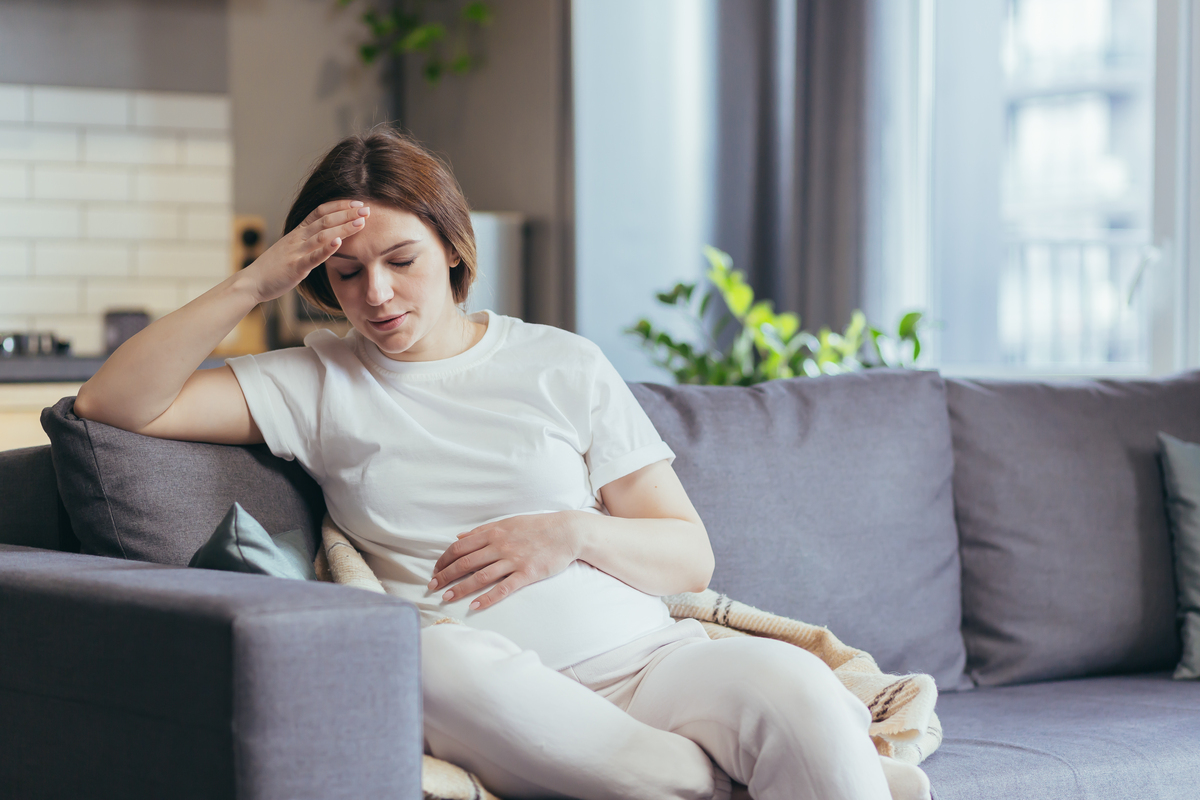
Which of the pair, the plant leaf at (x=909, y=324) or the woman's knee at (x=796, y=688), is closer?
the woman's knee at (x=796, y=688)

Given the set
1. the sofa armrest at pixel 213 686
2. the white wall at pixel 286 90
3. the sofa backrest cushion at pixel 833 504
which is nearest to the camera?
the sofa armrest at pixel 213 686

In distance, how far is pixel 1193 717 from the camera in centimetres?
157

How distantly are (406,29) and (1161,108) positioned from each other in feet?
7.94

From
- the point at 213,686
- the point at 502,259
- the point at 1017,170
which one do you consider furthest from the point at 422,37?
the point at 213,686

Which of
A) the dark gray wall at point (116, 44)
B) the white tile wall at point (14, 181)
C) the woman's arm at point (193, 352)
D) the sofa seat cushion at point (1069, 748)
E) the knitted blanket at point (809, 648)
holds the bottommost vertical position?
the sofa seat cushion at point (1069, 748)

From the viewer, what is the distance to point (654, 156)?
335cm

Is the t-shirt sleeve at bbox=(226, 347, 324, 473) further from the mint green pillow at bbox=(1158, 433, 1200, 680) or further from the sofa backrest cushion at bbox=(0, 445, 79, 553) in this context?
the mint green pillow at bbox=(1158, 433, 1200, 680)

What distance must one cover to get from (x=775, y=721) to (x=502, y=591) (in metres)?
0.35

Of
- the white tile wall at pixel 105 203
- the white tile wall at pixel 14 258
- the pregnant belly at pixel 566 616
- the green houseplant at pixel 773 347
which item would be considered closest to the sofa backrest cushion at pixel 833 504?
the pregnant belly at pixel 566 616

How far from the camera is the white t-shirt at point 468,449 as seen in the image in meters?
1.34

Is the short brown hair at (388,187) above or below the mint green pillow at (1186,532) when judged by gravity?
above

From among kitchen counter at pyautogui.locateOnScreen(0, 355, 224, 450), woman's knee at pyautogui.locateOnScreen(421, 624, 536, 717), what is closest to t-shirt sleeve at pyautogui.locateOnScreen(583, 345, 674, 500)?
woman's knee at pyautogui.locateOnScreen(421, 624, 536, 717)

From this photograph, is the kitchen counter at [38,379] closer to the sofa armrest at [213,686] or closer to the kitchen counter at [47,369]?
the kitchen counter at [47,369]

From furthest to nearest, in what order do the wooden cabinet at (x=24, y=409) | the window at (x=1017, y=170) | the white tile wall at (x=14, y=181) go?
the white tile wall at (x=14, y=181), the window at (x=1017, y=170), the wooden cabinet at (x=24, y=409)
